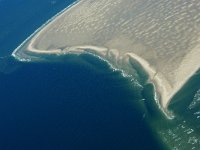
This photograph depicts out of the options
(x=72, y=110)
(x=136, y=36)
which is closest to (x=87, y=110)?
(x=72, y=110)

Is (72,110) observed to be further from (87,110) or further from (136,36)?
(136,36)

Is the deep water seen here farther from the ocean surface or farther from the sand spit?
the sand spit

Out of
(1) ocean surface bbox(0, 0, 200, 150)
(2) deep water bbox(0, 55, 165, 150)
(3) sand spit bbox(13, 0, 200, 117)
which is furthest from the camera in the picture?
(3) sand spit bbox(13, 0, 200, 117)

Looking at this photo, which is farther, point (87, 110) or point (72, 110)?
point (72, 110)

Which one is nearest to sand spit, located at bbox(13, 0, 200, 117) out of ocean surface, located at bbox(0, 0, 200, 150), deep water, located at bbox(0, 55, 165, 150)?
ocean surface, located at bbox(0, 0, 200, 150)

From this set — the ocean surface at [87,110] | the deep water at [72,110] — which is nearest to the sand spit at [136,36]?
the ocean surface at [87,110]

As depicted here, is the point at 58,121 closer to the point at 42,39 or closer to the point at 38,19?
the point at 42,39
